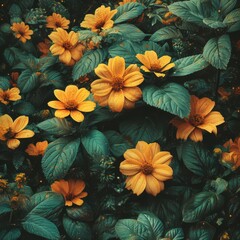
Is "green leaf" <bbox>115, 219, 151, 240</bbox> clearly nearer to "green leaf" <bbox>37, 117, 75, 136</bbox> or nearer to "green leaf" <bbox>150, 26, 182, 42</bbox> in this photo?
"green leaf" <bbox>37, 117, 75, 136</bbox>

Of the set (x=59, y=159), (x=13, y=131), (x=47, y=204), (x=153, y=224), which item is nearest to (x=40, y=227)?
(x=47, y=204)

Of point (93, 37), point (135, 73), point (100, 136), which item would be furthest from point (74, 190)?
point (93, 37)

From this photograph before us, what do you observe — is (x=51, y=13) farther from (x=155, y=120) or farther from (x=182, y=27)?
(x=155, y=120)

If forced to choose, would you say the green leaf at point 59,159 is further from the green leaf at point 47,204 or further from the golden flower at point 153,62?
the golden flower at point 153,62

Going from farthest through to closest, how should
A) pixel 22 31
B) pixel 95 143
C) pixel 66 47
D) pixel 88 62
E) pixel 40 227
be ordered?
pixel 22 31 < pixel 66 47 < pixel 88 62 < pixel 95 143 < pixel 40 227

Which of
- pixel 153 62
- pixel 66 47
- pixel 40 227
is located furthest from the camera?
pixel 66 47

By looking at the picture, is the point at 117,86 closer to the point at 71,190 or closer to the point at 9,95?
the point at 71,190
